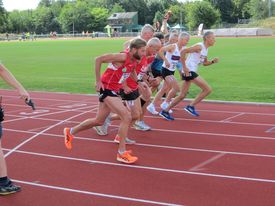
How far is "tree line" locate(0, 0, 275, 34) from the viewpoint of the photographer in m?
91.3

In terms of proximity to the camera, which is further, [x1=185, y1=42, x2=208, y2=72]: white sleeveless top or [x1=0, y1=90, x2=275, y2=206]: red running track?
[x1=185, y1=42, x2=208, y2=72]: white sleeveless top

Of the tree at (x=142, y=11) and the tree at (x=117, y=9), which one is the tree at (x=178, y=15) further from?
the tree at (x=117, y=9)

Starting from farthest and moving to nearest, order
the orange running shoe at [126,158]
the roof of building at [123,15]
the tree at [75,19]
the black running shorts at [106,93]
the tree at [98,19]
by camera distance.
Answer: the roof of building at [123,15] → the tree at [98,19] → the tree at [75,19] → the black running shorts at [106,93] → the orange running shoe at [126,158]

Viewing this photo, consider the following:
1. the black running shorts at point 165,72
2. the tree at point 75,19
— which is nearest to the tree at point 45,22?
the tree at point 75,19

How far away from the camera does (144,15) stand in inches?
5103

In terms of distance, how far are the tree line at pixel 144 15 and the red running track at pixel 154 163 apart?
82.3 metres

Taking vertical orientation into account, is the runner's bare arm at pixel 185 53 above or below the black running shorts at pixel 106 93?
above

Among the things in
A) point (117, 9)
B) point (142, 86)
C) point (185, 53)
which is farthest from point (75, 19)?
point (142, 86)

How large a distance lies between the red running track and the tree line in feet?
270

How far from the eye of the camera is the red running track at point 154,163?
528 cm

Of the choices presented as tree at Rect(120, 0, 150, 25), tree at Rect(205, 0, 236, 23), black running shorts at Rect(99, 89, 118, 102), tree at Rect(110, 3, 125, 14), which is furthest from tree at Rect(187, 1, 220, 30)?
black running shorts at Rect(99, 89, 118, 102)

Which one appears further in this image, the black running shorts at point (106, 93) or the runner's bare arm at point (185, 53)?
the runner's bare arm at point (185, 53)

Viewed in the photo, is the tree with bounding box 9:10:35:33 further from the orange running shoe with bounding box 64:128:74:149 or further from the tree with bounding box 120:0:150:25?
the orange running shoe with bounding box 64:128:74:149

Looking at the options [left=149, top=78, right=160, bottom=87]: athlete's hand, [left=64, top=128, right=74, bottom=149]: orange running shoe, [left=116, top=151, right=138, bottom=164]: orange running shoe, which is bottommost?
[left=116, top=151, right=138, bottom=164]: orange running shoe
